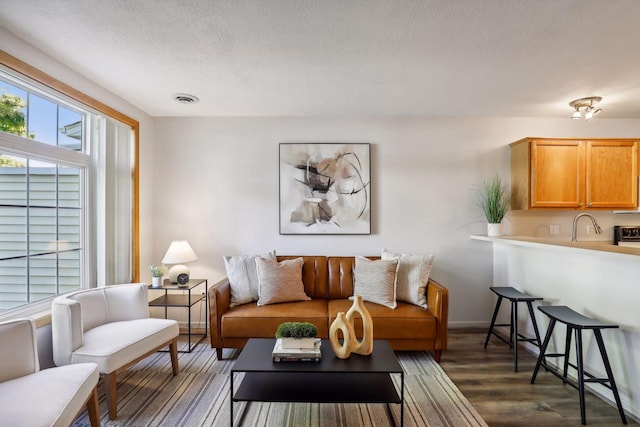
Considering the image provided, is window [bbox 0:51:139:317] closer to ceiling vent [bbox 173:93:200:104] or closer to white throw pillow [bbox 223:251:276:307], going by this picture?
ceiling vent [bbox 173:93:200:104]

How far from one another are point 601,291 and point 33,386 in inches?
141

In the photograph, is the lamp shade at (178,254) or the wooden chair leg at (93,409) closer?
the wooden chair leg at (93,409)

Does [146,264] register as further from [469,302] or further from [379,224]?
[469,302]

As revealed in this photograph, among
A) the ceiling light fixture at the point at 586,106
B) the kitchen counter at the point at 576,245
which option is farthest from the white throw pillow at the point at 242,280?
the ceiling light fixture at the point at 586,106

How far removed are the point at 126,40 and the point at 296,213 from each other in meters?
2.21

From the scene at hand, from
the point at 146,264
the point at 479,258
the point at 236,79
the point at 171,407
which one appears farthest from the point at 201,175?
the point at 479,258

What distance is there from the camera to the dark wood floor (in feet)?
6.89

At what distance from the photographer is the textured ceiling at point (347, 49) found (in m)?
1.80

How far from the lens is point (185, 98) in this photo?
3.18 meters

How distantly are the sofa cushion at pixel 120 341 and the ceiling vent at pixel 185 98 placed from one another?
6.76 feet

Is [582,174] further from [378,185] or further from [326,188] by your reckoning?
[326,188]

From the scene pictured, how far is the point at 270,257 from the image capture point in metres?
3.34

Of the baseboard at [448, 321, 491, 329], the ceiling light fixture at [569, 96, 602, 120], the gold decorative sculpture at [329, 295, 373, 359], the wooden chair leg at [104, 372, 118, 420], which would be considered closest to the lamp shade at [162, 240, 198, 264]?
the wooden chair leg at [104, 372, 118, 420]

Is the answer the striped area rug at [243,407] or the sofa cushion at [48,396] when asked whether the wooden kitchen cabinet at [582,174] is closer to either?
the striped area rug at [243,407]
